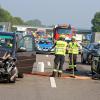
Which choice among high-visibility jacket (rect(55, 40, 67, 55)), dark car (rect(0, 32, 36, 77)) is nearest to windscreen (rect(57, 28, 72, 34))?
high-visibility jacket (rect(55, 40, 67, 55))

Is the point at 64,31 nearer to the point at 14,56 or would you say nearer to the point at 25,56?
the point at 25,56

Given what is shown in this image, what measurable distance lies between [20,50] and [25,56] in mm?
306

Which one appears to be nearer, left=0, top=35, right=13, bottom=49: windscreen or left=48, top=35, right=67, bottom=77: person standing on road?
left=0, top=35, right=13, bottom=49: windscreen

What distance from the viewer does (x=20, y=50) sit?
660 inches

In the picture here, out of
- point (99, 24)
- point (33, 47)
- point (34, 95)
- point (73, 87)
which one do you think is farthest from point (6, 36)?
point (99, 24)

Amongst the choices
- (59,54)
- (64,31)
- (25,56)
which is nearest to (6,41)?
(25,56)

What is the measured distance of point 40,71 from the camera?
70.3 ft

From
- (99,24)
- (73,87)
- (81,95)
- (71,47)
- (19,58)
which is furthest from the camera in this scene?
(99,24)

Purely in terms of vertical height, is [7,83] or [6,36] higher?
[6,36]

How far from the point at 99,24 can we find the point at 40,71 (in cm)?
15001

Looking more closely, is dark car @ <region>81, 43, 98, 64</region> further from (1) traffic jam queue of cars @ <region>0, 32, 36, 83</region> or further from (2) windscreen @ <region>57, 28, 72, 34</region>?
(2) windscreen @ <region>57, 28, 72, 34</region>

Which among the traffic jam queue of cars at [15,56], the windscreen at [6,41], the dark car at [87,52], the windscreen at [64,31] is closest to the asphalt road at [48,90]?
the traffic jam queue of cars at [15,56]

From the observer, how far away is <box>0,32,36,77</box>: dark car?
16562 millimetres

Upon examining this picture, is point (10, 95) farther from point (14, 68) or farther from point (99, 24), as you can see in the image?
point (99, 24)
